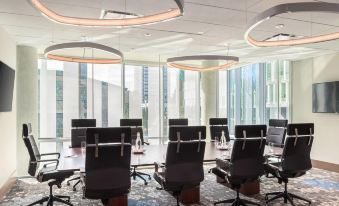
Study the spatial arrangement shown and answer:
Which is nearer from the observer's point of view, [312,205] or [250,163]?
[250,163]

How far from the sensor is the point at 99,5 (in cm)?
380

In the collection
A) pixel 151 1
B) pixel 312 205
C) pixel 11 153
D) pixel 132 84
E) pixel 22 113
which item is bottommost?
pixel 312 205

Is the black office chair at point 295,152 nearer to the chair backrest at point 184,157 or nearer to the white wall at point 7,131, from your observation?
the chair backrest at point 184,157

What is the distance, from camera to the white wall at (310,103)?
718cm

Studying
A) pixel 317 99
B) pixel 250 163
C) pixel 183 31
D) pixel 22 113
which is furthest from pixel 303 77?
pixel 22 113

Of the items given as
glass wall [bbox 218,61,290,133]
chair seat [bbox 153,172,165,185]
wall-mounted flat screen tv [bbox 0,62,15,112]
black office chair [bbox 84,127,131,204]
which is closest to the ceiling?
wall-mounted flat screen tv [bbox 0,62,15,112]

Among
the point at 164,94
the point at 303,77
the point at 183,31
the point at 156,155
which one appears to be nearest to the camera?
the point at 156,155

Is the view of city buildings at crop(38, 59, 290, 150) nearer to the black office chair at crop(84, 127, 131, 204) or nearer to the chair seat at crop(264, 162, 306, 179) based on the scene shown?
the chair seat at crop(264, 162, 306, 179)

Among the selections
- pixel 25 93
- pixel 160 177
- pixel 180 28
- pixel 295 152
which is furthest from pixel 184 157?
pixel 25 93

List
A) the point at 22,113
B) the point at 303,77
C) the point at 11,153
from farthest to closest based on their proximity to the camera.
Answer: the point at 303,77, the point at 22,113, the point at 11,153

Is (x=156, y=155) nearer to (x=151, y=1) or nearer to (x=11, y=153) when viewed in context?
(x=151, y=1)

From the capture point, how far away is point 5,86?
4.88 metres

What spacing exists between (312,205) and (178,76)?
561 centimetres

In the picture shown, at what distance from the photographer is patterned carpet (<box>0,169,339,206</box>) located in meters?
4.53
